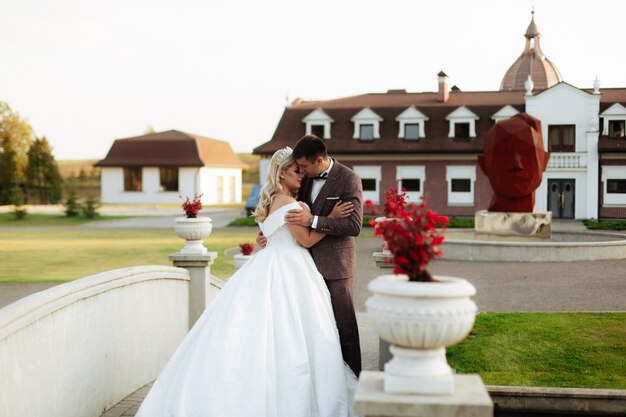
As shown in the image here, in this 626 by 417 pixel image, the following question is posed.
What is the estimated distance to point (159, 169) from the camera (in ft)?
187

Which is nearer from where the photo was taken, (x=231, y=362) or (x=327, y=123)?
(x=231, y=362)

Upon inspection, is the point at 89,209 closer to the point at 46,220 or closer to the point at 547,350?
the point at 46,220

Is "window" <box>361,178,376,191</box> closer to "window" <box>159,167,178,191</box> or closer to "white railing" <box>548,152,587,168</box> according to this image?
"white railing" <box>548,152,587,168</box>

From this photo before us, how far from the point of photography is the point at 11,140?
191 feet

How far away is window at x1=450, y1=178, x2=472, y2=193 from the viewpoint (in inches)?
1569

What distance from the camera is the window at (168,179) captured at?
5756 cm

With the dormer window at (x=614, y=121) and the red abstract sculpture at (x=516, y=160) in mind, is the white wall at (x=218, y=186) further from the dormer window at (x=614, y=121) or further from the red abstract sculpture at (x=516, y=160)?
the red abstract sculpture at (x=516, y=160)

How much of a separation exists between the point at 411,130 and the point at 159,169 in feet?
78.2

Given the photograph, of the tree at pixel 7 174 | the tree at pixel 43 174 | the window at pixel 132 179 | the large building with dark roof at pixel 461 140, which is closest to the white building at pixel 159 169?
the window at pixel 132 179

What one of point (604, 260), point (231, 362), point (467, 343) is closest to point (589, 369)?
point (467, 343)

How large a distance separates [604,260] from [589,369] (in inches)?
445

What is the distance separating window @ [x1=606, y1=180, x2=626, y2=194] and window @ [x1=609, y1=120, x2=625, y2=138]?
7.74 ft

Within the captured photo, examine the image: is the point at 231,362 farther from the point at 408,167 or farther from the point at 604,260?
the point at 408,167

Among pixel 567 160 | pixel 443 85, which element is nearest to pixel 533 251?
pixel 567 160
